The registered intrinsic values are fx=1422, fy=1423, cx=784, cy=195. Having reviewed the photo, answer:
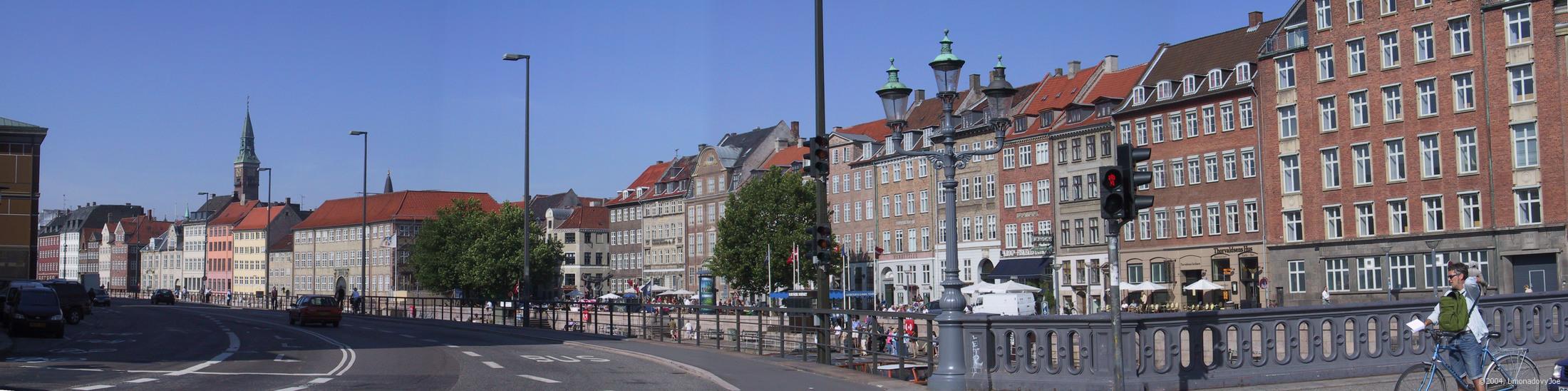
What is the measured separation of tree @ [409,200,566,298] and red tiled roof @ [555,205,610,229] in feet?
49.4

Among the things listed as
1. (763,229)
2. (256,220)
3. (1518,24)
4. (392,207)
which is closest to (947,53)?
(1518,24)

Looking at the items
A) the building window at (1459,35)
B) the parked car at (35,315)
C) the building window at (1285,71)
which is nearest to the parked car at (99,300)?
the parked car at (35,315)

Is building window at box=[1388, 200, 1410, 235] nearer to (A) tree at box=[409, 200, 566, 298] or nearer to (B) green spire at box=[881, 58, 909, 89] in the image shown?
(B) green spire at box=[881, 58, 909, 89]

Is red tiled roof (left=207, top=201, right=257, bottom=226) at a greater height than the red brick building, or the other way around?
red tiled roof (left=207, top=201, right=257, bottom=226)

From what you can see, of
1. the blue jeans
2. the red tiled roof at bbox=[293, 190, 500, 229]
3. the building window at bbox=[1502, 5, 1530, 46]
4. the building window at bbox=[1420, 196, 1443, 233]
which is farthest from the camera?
the red tiled roof at bbox=[293, 190, 500, 229]

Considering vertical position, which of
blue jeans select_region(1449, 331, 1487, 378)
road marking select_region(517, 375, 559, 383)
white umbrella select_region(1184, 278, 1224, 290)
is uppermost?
white umbrella select_region(1184, 278, 1224, 290)

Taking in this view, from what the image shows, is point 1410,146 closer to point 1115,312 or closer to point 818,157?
point 818,157

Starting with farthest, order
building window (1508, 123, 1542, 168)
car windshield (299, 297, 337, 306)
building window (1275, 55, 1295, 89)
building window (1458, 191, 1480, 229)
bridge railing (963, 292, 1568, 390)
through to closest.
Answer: building window (1275, 55, 1295, 89)
building window (1458, 191, 1480, 229)
building window (1508, 123, 1542, 168)
car windshield (299, 297, 337, 306)
bridge railing (963, 292, 1568, 390)

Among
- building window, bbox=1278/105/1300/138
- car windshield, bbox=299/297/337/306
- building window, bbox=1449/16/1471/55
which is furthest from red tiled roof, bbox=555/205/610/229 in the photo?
building window, bbox=1449/16/1471/55

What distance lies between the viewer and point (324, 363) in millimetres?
25062

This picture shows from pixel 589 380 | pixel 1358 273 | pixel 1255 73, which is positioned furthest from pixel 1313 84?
pixel 589 380

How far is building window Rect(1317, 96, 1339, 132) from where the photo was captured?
60875mm

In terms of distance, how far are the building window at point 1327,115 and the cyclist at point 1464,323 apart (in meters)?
50.2

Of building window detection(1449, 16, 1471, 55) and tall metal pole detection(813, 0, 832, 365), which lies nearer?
tall metal pole detection(813, 0, 832, 365)
